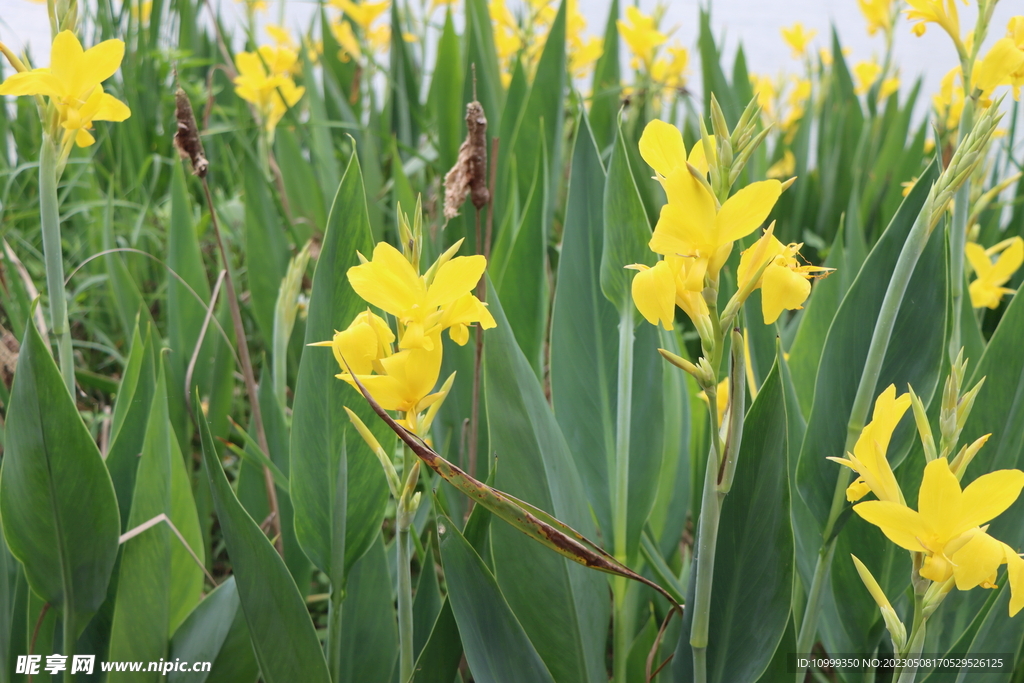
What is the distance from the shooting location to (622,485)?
504 mm

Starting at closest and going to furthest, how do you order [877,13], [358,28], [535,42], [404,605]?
[404,605]
[535,42]
[877,13]
[358,28]

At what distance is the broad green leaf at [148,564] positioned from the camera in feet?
1.65

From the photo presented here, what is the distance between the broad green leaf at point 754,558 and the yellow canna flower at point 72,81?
45 centimetres

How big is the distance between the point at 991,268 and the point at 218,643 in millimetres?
873

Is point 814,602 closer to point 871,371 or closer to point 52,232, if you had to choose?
point 871,371

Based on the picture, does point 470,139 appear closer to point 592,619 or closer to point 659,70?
point 592,619

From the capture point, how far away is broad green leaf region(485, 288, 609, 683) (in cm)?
44

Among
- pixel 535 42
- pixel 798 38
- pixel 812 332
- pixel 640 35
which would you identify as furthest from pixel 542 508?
pixel 798 38

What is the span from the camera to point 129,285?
83 centimetres

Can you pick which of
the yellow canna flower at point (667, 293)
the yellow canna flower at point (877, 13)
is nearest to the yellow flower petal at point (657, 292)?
the yellow canna flower at point (667, 293)

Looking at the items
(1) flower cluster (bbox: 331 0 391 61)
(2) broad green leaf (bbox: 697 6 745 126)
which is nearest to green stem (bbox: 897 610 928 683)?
(2) broad green leaf (bbox: 697 6 745 126)

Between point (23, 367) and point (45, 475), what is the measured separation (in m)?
0.07

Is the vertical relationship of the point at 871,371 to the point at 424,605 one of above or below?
above

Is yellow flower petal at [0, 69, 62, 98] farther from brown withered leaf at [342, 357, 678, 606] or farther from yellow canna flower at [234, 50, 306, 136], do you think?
yellow canna flower at [234, 50, 306, 136]
